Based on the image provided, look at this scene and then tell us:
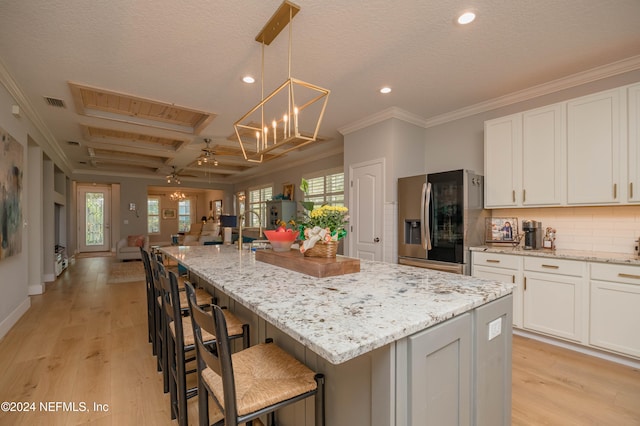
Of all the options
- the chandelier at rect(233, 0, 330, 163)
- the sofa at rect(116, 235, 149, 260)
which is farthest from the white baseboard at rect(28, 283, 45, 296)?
the chandelier at rect(233, 0, 330, 163)

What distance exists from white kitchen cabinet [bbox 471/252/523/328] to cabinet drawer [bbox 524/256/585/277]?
0.09 meters

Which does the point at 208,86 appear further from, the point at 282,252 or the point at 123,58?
the point at 282,252

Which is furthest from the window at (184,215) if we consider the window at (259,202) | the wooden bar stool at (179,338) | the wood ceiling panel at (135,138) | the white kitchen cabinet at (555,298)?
the white kitchen cabinet at (555,298)

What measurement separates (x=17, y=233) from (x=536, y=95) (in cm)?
595

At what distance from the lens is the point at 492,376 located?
1339mm

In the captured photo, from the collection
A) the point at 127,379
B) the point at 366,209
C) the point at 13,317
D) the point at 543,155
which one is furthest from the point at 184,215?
the point at 543,155

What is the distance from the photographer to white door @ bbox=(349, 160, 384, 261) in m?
4.08

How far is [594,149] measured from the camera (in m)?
2.71

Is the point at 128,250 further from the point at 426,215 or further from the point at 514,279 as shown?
the point at 514,279

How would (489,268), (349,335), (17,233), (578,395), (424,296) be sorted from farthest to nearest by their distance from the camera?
(17,233), (489,268), (578,395), (424,296), (349,335)

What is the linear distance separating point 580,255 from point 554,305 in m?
0.51

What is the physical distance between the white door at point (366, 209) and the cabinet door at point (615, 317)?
216cm

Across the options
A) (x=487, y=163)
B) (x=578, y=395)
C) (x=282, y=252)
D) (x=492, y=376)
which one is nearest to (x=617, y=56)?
(x=487, y=163)

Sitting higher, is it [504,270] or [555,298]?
[504,270]
